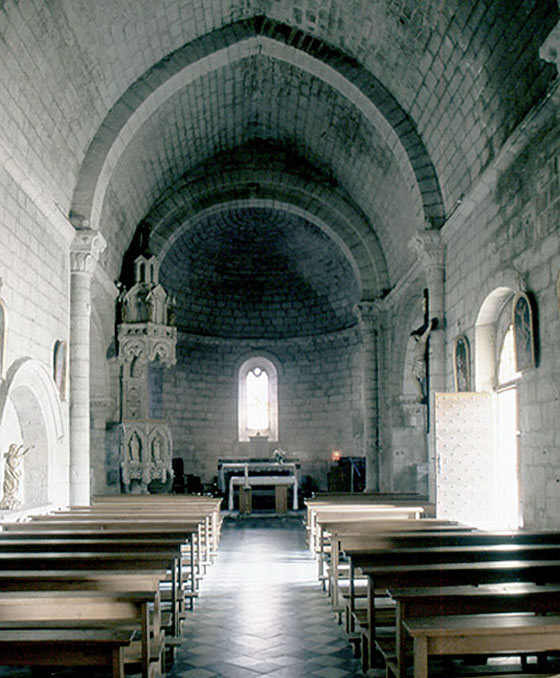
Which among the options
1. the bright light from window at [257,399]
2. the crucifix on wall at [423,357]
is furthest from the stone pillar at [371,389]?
the bright light from window at [257,399]

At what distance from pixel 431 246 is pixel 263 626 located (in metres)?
7.70

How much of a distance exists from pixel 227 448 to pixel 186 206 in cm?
837

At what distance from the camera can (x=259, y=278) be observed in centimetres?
2467

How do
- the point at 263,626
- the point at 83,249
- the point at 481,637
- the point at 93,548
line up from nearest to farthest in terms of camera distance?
the point at 481,637 < the point at 93,548 < the point at 263,626 < the point at 83,249

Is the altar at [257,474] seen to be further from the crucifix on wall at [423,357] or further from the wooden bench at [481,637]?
the wooden bench at [481,637]

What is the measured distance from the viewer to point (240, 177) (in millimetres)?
19625

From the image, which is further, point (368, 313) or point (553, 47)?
point (368, 313)

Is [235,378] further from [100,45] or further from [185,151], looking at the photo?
[100,45]

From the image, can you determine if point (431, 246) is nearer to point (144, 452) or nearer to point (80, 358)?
point (80, 358)

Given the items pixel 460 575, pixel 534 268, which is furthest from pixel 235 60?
pixel 460 575

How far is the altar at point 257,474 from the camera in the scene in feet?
63.2

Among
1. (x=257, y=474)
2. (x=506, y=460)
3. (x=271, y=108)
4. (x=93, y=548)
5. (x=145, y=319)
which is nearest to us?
(x=93, y=548)

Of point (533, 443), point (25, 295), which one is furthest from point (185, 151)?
point (533, 443)

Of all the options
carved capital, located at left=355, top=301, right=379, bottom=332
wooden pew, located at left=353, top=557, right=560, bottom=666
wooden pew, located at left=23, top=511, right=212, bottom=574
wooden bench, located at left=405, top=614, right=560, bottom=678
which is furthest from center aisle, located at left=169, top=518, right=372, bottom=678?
carved capital, located at left=355, top=301, right=379, bottom=332
